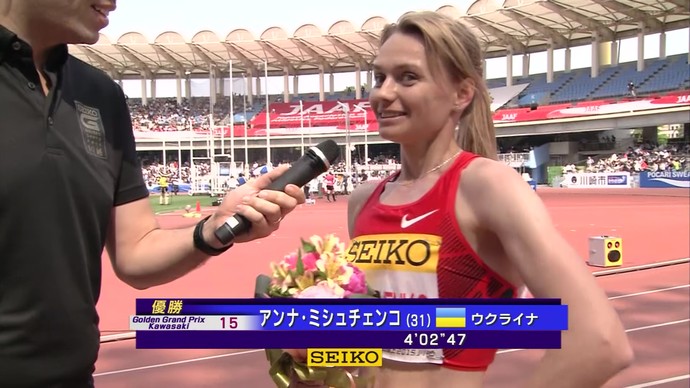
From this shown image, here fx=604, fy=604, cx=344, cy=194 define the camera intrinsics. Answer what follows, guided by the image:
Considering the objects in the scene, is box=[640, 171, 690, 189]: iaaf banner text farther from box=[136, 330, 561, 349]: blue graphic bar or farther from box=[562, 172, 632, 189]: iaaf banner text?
box=[136, 330, 561, 349]: blue graphic bar

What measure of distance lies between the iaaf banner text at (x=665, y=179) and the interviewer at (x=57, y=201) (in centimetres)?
3785

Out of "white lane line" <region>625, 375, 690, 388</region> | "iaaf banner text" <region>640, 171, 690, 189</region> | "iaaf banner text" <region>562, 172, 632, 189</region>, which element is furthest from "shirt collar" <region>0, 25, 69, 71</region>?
"iaaf banner text" <region>562, 172, 632, 189</region>

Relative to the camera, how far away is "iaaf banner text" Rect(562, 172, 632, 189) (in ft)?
120

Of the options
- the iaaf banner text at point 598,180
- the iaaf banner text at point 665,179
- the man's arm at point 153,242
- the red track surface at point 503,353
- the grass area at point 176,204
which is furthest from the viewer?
the iaaf banner text at point 598,180

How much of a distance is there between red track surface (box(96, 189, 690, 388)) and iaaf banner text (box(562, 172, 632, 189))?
22164 millimetres

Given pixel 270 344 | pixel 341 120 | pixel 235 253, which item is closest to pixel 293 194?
pixel 270 344

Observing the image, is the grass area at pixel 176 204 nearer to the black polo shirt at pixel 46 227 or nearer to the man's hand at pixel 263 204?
the black polo shirt at pixel 46 227

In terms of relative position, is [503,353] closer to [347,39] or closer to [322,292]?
[322,292]

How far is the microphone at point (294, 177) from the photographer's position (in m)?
1.36

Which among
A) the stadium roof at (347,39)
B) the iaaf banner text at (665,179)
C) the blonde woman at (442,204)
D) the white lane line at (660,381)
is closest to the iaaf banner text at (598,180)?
the iaaf banner text at (665,179)

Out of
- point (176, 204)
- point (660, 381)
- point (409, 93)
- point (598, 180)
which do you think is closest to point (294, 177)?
point (409, 93)

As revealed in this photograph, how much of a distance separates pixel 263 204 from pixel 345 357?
37 cm

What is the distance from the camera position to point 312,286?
51.8 inches

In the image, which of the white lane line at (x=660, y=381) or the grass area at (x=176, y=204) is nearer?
the white lane line at (x=660, y=381)
